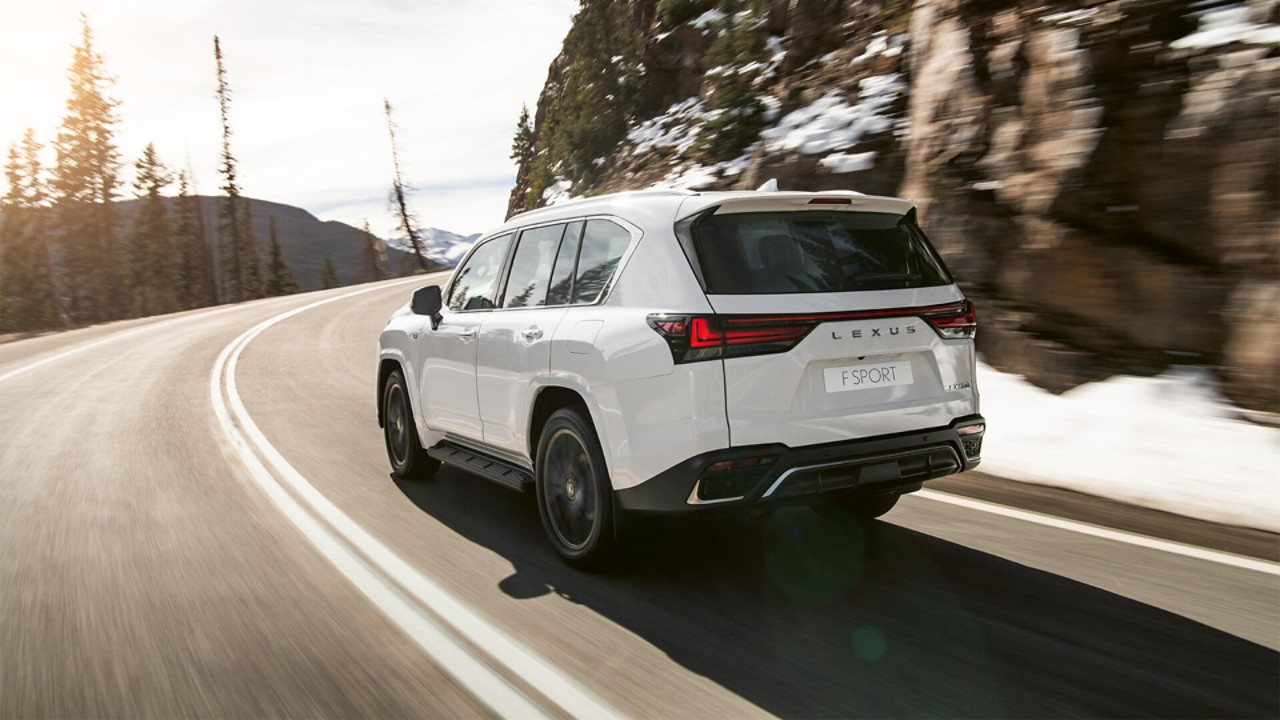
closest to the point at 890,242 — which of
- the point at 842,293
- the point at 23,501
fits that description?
the point at 842,293

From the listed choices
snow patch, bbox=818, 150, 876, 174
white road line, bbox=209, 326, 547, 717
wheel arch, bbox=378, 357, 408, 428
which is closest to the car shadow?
white road line, bbox=209, 326, 547, 717

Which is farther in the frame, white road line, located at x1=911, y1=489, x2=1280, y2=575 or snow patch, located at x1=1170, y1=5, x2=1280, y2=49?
snow patch, located at x1=1170, y1=5, x2=1280, y2=49

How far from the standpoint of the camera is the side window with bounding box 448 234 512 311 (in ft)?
19.6

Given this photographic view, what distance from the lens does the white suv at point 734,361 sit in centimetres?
399

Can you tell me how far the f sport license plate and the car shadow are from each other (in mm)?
912

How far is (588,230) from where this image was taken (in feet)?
16.3

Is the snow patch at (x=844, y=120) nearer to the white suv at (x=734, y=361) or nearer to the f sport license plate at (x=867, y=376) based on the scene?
the white suv at (x=734, y=361)

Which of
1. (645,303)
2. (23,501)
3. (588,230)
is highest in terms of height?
(588,230)

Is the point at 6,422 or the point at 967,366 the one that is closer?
the point at 967,366

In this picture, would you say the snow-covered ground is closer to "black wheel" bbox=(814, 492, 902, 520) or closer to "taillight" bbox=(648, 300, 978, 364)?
"black wheel" bbox=(814, 492, 902, 520)

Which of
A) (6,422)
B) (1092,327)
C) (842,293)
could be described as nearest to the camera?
(842,293)

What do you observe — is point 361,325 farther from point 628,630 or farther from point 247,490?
point 628,630

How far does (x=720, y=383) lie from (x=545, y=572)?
1482 millimetres

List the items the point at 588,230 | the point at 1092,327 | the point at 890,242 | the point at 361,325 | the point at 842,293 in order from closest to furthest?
the point at 842,293 < the point at 890,242 < the point at 588,230 < the point at 1092,327 < the point at 361,325
